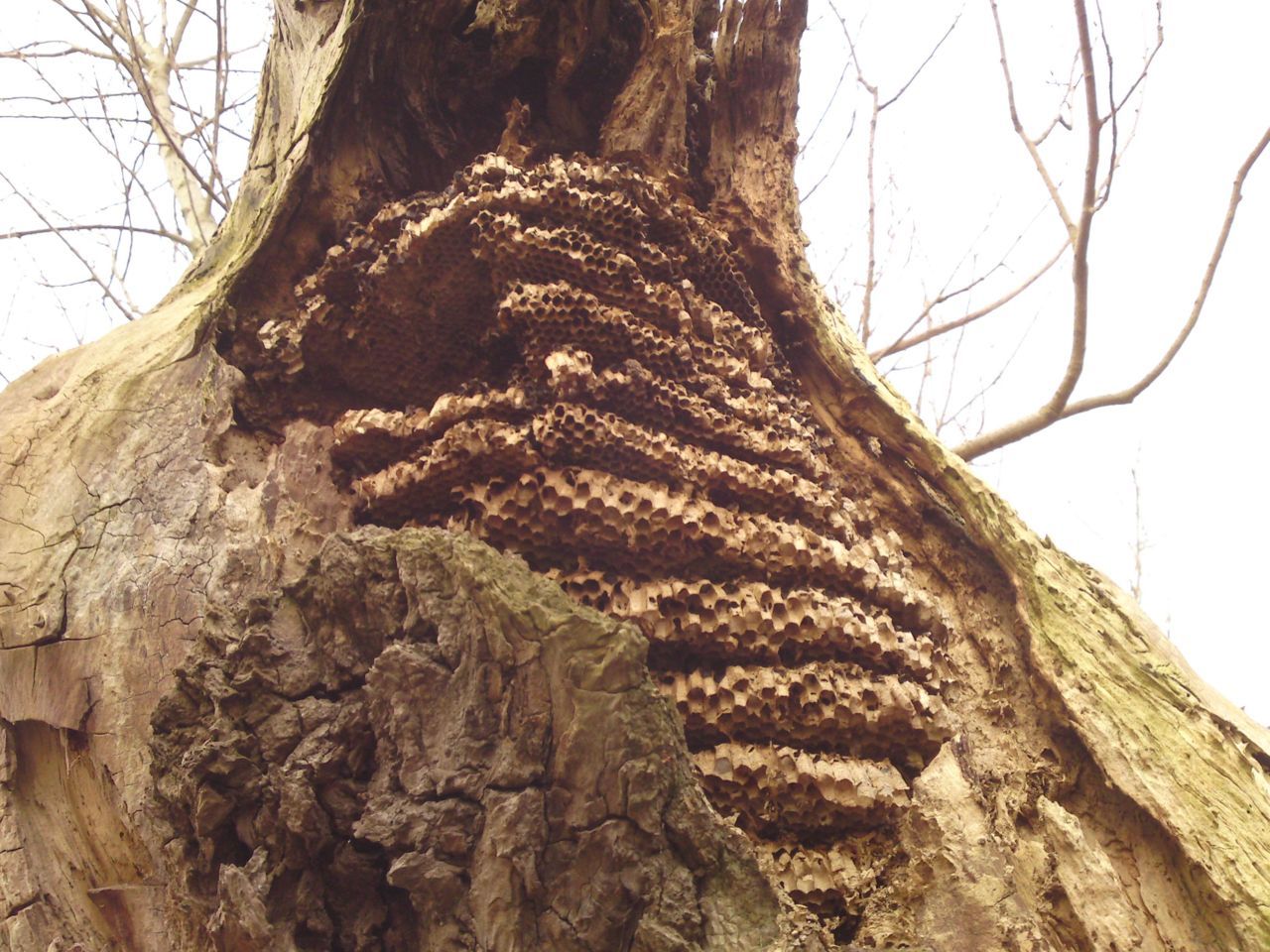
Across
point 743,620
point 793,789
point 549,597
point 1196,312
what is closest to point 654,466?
point 743,620

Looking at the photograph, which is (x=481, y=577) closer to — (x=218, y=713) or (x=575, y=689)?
(x=575, y=689)

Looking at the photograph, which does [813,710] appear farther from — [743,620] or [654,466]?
[654,466]

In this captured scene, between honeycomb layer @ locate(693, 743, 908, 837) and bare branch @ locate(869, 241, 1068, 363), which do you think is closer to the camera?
honeycomb layer @ locate(693, 743, 908, 837)

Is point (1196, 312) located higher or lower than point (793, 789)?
higher

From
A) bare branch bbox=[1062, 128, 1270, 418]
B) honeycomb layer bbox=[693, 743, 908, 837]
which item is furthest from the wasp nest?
bare branch bbox=[1062, 128, 1270, 418]

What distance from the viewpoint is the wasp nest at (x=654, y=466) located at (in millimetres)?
1614

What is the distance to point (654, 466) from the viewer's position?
1.83m

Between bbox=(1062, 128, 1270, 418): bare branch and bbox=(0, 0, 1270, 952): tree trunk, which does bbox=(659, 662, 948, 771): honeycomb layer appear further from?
bbox=(1062, 128, 1270, 418): bare branch

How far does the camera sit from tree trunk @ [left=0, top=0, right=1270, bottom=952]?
1.27 meters

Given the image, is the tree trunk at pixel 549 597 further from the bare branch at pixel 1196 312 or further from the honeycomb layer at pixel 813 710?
the bare branch at pixel 1196 312

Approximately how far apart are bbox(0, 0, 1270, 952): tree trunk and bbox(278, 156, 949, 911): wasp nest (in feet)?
0.03

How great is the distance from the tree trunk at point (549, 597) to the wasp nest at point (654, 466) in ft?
0.03

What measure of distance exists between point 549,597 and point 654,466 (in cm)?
57

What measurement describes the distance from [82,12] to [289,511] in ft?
20.8
